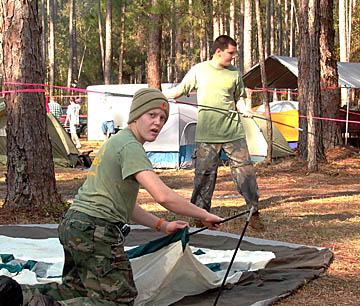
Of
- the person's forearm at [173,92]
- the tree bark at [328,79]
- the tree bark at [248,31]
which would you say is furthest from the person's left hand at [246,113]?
the tree bark at [248,31]

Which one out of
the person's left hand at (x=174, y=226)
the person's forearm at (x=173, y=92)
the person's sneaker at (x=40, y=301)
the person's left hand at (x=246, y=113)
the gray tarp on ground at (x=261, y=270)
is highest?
the person's forearm at (x=173, y=92)

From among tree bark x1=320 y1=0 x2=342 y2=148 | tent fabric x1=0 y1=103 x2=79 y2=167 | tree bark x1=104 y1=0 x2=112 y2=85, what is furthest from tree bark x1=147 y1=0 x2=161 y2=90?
tree bark x1=104 y1=0 x2=112 y2=85

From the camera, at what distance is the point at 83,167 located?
12.8m

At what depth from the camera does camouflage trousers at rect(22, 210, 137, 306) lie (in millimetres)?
3021

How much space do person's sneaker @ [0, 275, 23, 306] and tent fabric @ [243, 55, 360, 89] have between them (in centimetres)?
1171

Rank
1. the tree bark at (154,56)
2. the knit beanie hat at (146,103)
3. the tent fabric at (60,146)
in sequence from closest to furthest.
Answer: the knit beanie hat at (146,103) → the tent fabric at (60,146) → the tree bark at (154,56)

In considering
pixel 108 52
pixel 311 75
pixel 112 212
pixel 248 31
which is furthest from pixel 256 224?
pixel 108 52

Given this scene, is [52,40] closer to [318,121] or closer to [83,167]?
[83,167]

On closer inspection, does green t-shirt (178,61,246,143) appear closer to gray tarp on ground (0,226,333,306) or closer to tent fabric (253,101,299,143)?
gray tarp on ground (0,226,333,306)

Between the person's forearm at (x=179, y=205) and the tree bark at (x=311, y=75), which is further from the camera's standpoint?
the tree bark at (x=311, y=75)

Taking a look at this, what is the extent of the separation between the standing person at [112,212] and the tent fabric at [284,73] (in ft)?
36.2

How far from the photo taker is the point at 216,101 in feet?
19.0

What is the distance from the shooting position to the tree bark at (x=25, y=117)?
6.33 metres

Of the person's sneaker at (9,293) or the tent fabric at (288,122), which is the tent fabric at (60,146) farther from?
the person's sneaker at (9,293)
